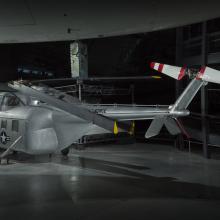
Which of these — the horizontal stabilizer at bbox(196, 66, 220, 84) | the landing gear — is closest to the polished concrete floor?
the landing gear

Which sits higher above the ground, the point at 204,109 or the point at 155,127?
the point at 204,109

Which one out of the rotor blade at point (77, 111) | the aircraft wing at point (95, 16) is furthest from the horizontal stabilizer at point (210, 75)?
the rotor blade at point (77, 111)

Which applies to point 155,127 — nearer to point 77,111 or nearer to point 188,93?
point 188,93

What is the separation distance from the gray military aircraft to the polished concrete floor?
82 cm

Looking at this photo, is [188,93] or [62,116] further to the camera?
[62,116]

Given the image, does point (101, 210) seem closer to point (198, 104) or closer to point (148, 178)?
point (148, 178)

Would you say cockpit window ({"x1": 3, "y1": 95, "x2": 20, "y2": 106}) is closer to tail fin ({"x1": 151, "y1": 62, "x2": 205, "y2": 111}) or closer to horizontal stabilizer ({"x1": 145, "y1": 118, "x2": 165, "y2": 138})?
horizontal stabilizer ({"x1": 145, "y1": 118, "x2": 165, "y2": 138})

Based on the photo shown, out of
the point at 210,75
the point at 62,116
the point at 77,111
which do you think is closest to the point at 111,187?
the point at 77,111

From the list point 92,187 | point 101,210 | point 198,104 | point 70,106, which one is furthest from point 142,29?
point 198,104

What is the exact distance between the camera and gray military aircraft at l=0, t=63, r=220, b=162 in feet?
20.3

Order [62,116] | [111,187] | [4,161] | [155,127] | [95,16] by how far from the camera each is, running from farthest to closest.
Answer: [4,161] → [62,116] → [155,127] → [111,187] → [95,16]

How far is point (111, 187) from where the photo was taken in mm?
6801

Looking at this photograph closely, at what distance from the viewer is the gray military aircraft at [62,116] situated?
6.19m

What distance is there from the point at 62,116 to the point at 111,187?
1896 mm
